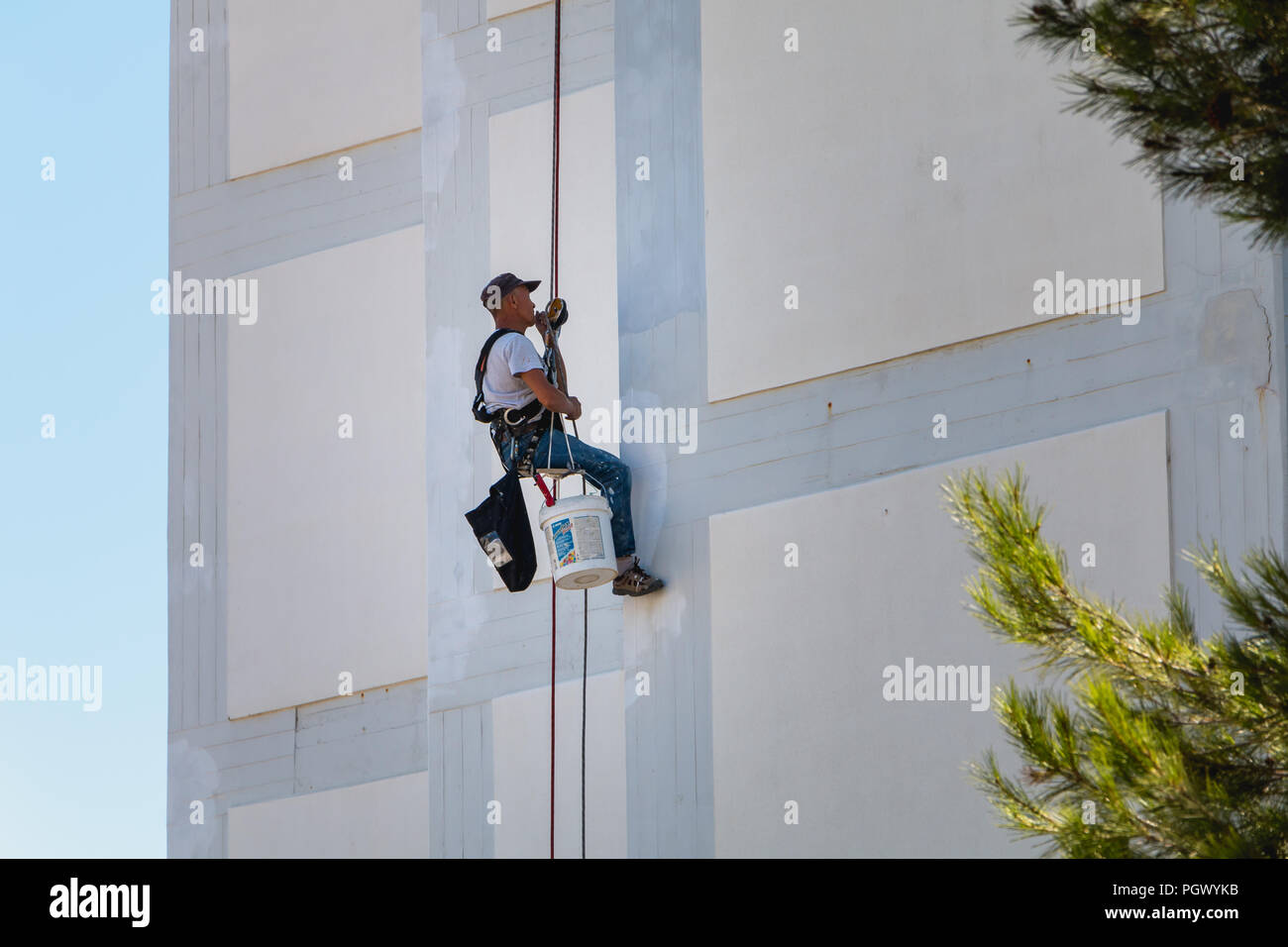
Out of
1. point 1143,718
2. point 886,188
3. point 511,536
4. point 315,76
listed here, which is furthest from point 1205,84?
point 315,76

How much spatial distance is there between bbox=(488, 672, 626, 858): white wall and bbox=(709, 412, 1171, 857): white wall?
0.71m

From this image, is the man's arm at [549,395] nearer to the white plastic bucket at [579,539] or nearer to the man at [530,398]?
the man at [530,398]

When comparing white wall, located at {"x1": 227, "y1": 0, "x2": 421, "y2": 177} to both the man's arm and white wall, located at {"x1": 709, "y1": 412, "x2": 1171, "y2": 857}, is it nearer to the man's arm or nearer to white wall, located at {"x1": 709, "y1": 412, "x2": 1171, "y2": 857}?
the man's arm

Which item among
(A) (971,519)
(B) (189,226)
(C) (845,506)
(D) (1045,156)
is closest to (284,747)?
(B) (189,226)

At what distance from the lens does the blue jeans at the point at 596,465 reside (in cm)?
1027

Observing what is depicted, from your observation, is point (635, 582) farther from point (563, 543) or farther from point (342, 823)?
point (342, 823)

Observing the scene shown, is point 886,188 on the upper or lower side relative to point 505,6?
lower

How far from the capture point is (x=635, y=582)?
10.7 metres

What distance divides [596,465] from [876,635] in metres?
1.69

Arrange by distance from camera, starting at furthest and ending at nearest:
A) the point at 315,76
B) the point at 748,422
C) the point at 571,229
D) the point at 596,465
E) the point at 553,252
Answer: the point at 315,76 → the point at 571,229 → the point at 553,252 → the point at 748,422 → the point at 596,465

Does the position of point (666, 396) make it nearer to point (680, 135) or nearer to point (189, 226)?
point (680, 135)

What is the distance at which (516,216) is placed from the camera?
12445 mm

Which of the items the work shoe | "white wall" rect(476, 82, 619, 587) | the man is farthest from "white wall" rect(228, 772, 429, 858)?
the man

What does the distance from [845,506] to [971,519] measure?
4.03m
